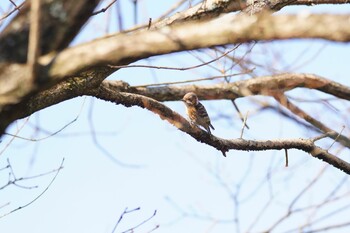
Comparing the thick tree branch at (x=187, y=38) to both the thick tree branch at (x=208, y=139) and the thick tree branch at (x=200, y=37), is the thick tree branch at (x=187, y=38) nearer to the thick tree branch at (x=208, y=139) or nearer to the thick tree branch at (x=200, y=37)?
the thick tree branch at (x=200, y=37)

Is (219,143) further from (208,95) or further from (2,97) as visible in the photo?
(208,95)

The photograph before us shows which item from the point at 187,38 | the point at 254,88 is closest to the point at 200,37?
the point at 187,38

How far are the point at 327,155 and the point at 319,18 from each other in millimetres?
2086

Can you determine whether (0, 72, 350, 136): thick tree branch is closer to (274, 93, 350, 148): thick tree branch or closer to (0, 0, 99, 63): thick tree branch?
(274, 93, 350, 148): thick tree branch

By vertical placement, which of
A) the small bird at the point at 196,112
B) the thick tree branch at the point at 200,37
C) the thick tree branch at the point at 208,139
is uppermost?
the small bird at the point at 196,112

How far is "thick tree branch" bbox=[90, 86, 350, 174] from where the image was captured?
2664 millimetres

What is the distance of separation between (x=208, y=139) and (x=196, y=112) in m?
1.09

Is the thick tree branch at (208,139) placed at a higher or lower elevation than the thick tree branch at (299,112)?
lower

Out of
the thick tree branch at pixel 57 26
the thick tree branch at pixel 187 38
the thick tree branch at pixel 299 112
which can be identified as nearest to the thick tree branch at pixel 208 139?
the thick tree branch at pixel 57 26

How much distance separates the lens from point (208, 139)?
286cm

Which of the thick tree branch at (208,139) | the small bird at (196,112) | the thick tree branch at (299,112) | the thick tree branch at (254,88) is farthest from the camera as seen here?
the thick tree branch at (299,112)

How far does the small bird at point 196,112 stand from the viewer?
12.4 ft

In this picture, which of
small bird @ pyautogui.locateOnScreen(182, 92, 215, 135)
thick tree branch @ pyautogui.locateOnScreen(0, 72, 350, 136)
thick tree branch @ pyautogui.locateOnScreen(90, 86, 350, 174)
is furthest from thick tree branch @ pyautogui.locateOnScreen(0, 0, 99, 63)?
thick tree branch @ pyautogui.locateOnScreen(0, 72, 350, 136)

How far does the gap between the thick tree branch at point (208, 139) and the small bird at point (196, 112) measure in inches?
31.0
